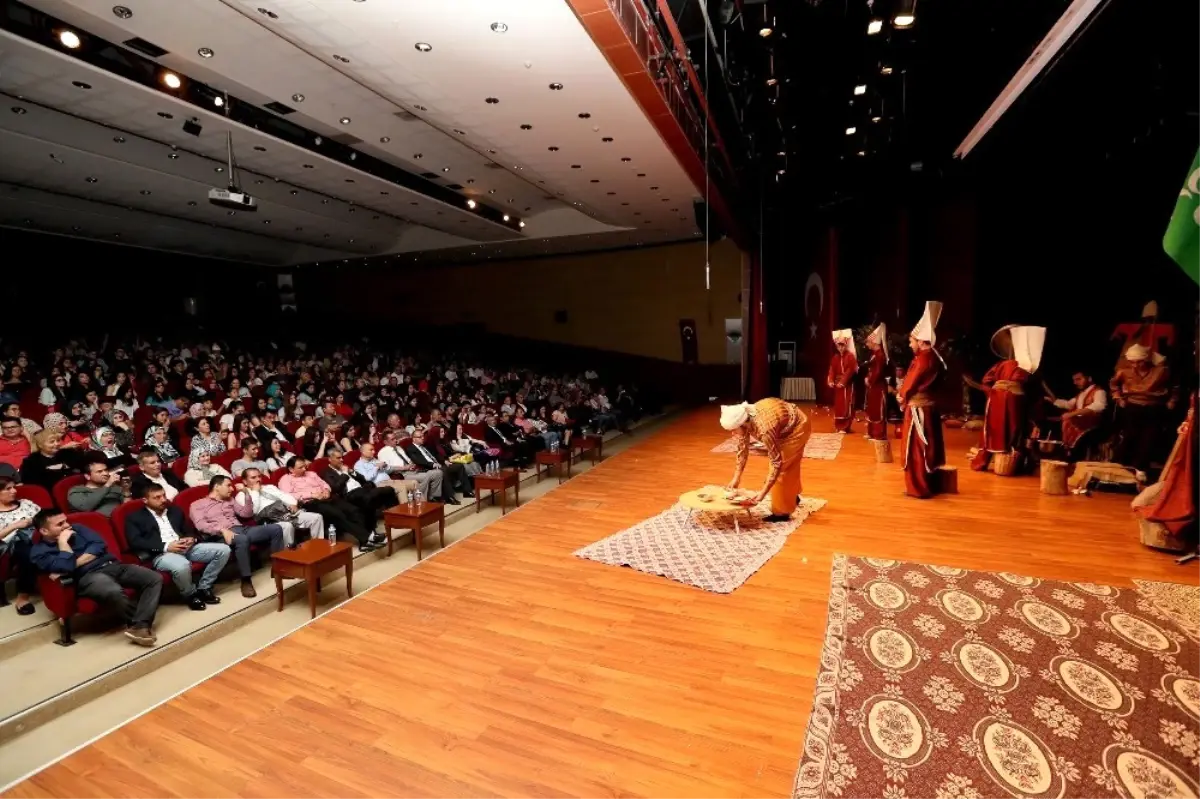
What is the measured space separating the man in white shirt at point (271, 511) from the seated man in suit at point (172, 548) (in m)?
0.42

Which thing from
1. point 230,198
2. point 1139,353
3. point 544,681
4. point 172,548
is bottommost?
point 544,681

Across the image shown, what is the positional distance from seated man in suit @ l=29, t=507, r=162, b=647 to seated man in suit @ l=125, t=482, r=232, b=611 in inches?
10.1

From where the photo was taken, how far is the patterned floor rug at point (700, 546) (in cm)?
432

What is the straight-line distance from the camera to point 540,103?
254 inches

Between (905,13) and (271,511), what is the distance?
20.4 feet

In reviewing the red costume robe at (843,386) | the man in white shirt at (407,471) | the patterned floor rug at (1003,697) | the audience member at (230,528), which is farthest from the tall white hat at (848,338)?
the audience member at (230,528)

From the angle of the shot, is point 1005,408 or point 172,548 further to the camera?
point 1005,408

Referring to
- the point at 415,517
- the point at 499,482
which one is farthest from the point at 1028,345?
the point at 415,517

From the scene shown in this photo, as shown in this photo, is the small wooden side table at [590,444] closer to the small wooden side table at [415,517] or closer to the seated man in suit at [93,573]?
the small wooden side table at [415,517]

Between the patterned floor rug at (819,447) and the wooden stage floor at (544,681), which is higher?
the patterned floor rug at (819,447)

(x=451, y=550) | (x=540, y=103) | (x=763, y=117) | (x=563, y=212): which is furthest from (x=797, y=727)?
(x=563, y=212)

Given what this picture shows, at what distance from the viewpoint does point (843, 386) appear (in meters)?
9.47

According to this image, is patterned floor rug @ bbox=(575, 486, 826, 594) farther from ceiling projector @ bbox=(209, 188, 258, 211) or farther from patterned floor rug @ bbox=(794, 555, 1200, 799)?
ceiling projector @ bbox=(209, 188, 258, 211)

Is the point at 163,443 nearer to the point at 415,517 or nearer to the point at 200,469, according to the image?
the point at 200,469
